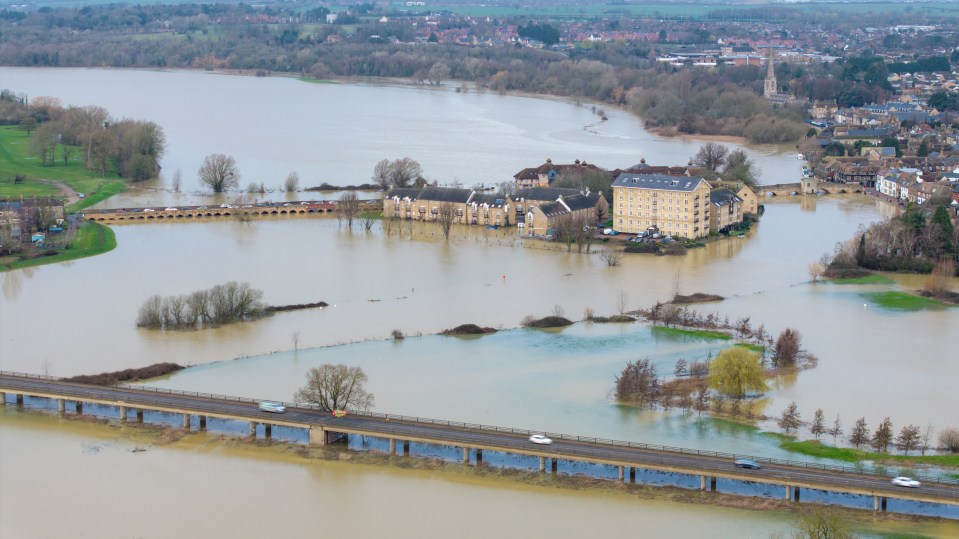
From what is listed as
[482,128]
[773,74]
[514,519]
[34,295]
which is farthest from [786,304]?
[773,74]

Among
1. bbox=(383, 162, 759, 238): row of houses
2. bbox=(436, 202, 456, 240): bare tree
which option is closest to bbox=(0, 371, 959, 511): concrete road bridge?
bbox=(436, 202, 456, 240): bare tree

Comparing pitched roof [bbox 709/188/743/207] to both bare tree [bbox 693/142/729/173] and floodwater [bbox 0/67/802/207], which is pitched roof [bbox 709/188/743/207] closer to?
bare tree [bbox 693/142/729/173]

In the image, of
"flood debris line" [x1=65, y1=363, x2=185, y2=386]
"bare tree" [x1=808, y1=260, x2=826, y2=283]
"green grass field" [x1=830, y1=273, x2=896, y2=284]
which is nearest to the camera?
"flood debris line" [x1=65, y1=363, x2=185, y2=386]

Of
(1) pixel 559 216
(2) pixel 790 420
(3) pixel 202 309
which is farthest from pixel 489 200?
(2) pixel 790 420

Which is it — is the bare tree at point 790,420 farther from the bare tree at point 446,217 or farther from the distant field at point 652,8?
the distant field at point 652,8

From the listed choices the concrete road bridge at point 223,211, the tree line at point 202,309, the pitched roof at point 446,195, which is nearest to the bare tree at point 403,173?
the concrete road bridge at point 223,211

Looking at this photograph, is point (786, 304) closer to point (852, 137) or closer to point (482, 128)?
point (852, 137)
